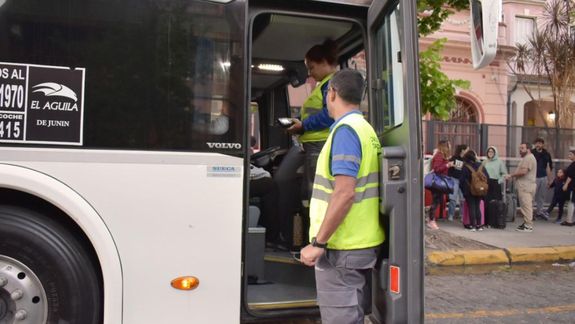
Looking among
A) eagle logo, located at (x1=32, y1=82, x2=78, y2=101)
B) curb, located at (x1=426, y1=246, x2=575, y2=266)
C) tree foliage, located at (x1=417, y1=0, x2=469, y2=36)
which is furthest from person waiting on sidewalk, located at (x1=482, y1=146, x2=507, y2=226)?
eagle logo, located at (x1=32, y1=82, x2=78, y2=101)

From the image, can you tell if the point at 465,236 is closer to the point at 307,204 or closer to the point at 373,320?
the point at 307,204

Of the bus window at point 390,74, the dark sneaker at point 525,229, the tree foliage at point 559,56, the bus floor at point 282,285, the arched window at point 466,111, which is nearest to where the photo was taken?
the bus window at point 390,74

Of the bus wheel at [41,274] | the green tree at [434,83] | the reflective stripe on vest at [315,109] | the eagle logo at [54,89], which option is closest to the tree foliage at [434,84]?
the green tree at [434,83]

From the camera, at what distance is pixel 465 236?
29.6 feet

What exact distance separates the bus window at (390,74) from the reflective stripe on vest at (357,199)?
0.35 meters

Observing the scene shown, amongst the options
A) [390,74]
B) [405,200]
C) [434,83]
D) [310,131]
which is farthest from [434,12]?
[405,200]

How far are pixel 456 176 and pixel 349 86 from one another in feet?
27.6

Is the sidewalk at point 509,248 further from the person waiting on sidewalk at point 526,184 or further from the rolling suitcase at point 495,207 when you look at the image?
the person waiting on sidewalk at point 526,184

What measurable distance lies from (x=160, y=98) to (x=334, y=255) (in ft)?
4.35

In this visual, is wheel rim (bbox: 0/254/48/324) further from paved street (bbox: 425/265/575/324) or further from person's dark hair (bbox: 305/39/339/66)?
paved street (bbox: 425/265/575/324)

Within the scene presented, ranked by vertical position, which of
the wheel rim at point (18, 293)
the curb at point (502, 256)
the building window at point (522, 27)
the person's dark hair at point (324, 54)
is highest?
the building window at point (522, 27)

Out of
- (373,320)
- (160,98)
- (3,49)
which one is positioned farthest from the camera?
(373,320)

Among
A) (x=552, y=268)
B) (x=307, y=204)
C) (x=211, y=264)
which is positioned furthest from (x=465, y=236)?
(x=211, y=264)

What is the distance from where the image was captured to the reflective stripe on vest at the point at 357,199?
2736mm
